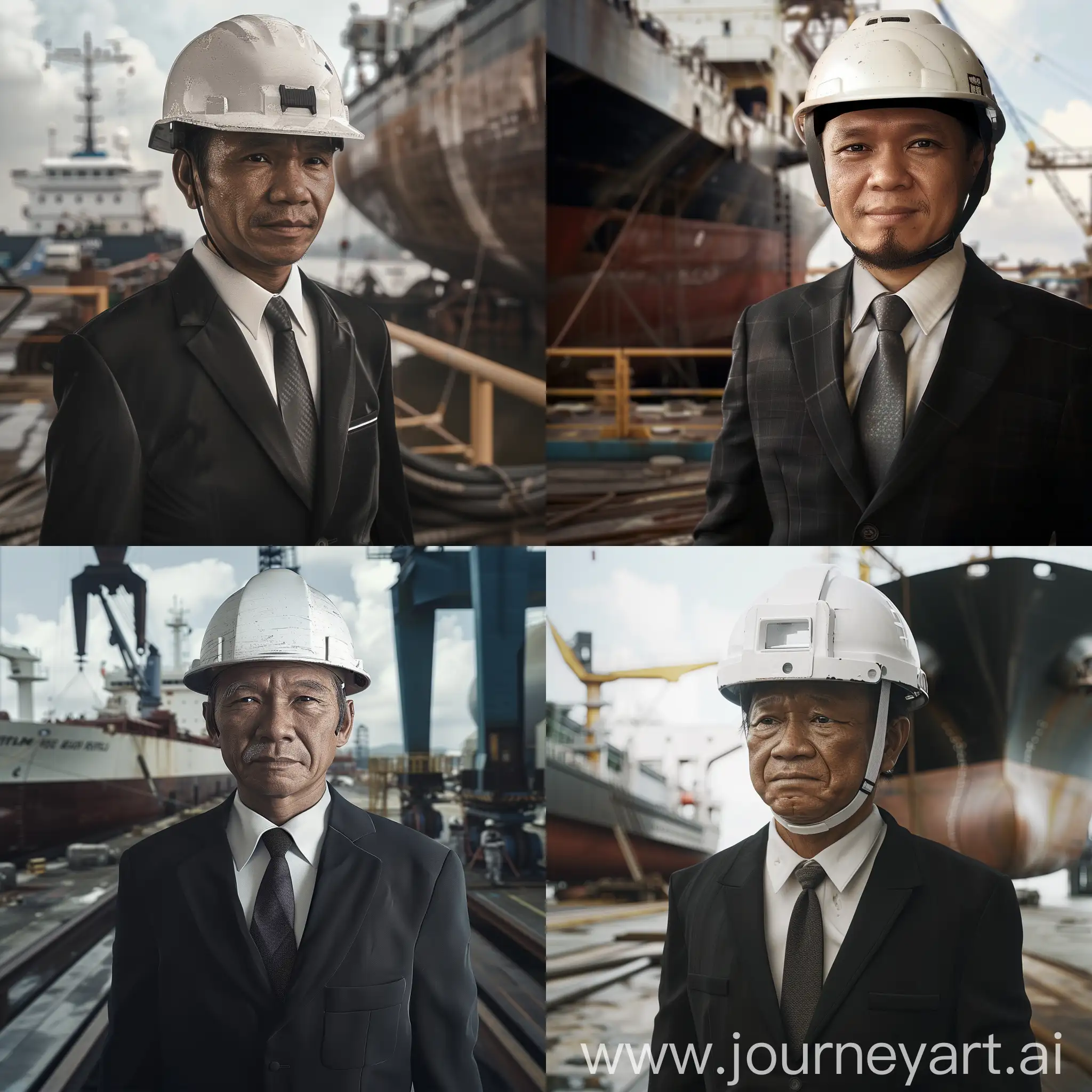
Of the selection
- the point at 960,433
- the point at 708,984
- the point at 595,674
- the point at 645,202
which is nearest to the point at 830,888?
the point at 708,984

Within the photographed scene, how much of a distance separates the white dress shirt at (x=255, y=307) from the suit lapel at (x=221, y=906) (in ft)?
4.15

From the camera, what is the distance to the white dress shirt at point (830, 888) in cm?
384

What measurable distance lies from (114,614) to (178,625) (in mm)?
204

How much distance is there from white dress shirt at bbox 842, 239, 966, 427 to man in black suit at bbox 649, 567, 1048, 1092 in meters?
0.58

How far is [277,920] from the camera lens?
3840mm

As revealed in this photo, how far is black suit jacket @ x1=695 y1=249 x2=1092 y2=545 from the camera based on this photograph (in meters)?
3.91

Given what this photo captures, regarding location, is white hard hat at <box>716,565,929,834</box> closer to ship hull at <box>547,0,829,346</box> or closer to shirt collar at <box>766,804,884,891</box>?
shirt collar at <box>766,804,884,891</box>

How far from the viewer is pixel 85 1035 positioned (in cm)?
401

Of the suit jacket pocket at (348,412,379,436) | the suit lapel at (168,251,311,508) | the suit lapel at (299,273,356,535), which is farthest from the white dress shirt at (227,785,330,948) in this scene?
the suit jacket pocket at (348,412,379,436)

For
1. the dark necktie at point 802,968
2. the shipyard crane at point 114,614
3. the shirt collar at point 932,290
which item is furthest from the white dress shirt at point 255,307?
the dark necktie at point 802,968

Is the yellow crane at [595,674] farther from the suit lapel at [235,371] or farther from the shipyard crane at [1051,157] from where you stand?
the shipyard crane at [1051,157]

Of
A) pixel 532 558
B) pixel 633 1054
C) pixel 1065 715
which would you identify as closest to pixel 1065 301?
pixel 1065 715

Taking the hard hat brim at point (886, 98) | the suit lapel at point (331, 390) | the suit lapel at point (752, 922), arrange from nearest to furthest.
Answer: the hard hat brim at point (886, 98) → the suit lapel at point (752, 922) → the suit lapel at point (331, 390)

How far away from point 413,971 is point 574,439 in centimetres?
167
